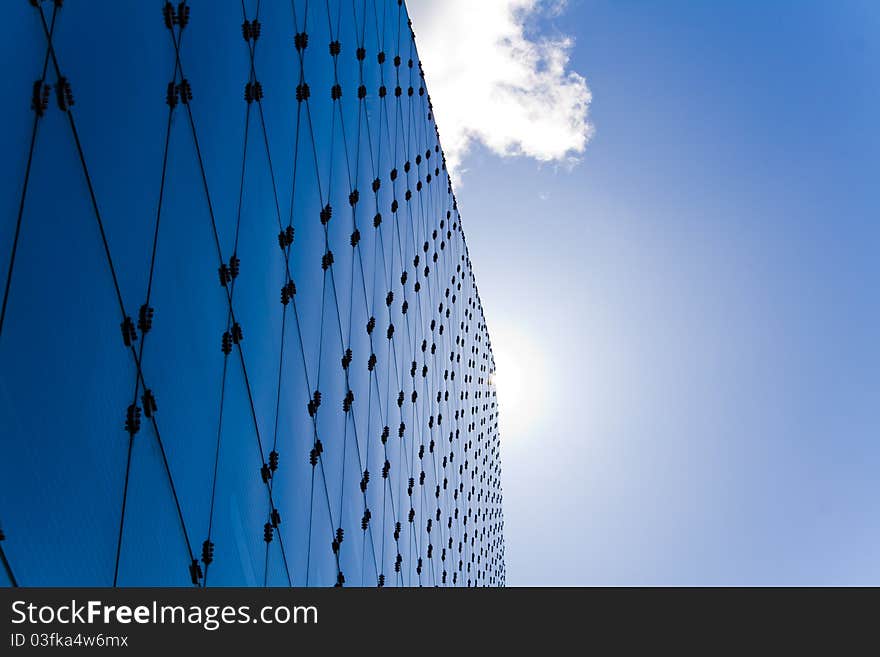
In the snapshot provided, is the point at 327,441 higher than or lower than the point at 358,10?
lower

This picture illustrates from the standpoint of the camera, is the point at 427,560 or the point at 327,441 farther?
the point at 427,560

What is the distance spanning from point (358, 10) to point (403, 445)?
14.4 metres

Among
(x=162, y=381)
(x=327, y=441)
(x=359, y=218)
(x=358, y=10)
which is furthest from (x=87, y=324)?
(x=358, y=10)

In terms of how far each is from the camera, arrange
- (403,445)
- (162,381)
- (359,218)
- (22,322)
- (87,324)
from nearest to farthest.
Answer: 1. (22,322)
2. (87,324)
3. (162,381)
4. (359,218)
5. (403,445)

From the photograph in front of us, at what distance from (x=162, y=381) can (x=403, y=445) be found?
2031cm

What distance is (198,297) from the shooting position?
14.4 m

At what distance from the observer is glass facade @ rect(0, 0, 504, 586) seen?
1004cm

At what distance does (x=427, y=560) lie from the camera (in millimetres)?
38312

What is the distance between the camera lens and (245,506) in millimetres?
16125

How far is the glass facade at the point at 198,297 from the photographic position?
1004cm
